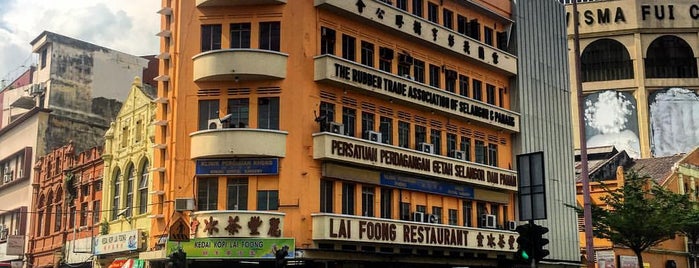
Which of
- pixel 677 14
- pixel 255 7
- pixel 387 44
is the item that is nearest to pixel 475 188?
pixel 387 44

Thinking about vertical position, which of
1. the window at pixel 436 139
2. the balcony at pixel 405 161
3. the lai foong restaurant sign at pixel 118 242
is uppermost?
the window at pixel 436 139

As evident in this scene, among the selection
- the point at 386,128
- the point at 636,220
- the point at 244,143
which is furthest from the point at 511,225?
the point at 244,143

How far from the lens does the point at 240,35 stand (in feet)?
111

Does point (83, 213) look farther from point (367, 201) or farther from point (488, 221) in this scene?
point (488, 221)

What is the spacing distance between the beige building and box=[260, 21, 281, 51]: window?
50128mm

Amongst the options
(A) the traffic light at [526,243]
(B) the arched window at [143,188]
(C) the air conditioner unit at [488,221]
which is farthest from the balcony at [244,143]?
(A) the traffic light at [526,243]

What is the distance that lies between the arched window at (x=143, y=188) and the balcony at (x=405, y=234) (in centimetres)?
1011

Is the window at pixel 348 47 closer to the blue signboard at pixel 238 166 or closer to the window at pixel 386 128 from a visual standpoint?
the window at pixel 386 128

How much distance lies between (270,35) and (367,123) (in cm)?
558

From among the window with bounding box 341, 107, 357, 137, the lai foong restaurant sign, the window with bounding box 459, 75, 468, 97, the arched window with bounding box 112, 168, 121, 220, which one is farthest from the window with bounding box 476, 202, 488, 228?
the arched window with bounding box 112, 168, 121, 220

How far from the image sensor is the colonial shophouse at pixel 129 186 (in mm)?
36906

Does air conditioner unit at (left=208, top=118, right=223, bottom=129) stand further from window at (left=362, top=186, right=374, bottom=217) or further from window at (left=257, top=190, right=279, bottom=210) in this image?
window at (left=362, top=186, right=374, bottom=217)

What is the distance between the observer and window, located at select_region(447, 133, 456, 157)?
39.3 metres

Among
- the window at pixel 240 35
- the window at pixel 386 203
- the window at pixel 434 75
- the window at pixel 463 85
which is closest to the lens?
the window at pixel 240 35
